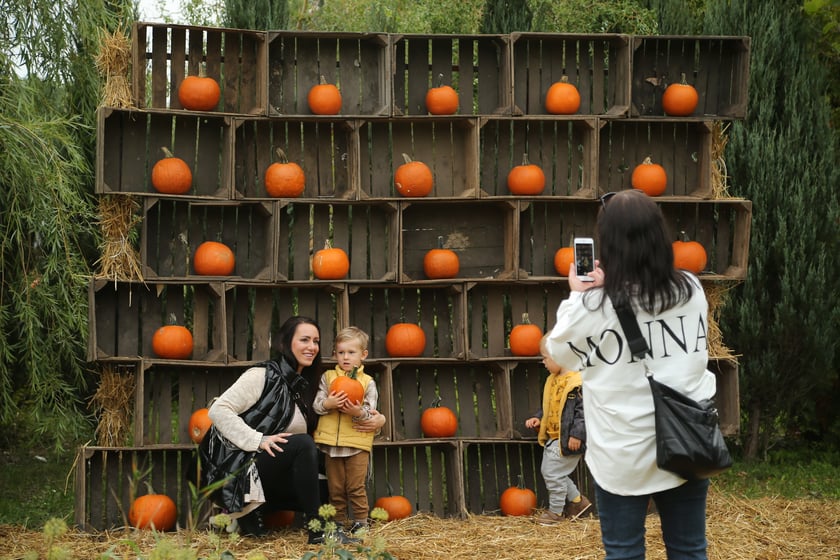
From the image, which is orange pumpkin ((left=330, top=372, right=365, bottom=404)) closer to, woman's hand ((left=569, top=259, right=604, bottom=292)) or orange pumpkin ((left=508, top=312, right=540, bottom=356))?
orange pumpkin ((left=508, top=312, right=540, bottom=356))

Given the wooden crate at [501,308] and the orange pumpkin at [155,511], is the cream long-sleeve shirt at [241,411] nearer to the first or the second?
the orange pumpkin at [155,511]

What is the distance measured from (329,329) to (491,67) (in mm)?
1981

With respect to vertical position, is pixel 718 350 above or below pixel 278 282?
below

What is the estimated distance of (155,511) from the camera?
570 centimetres

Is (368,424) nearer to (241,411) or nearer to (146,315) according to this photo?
(241,411)

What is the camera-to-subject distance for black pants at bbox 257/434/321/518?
509cm

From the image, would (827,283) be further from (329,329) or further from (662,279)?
(662,279)

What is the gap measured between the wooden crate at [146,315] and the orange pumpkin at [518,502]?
76.2 inches

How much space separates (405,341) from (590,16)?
496cm

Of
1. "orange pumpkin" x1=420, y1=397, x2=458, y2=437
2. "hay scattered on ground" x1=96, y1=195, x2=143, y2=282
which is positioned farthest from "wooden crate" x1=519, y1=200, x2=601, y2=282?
"hay scattered on ground" x1=96, y1=195, x2=143, y2=282

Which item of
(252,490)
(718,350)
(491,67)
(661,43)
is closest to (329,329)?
(252,490)

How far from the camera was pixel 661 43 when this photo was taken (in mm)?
6742

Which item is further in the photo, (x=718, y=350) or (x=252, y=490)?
(x=718, y=350)

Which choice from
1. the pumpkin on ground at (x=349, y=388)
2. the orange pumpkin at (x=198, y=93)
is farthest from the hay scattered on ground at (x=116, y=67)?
the pumpkin on ground at (x=349, y=388)
